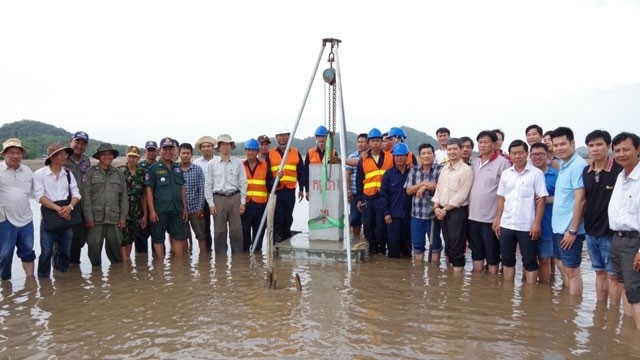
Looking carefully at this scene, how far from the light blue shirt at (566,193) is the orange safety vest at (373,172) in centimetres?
284

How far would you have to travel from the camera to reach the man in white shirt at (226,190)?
7.77m

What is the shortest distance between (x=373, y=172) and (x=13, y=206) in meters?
5.06

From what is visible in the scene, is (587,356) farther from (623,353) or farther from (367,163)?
(367,163)

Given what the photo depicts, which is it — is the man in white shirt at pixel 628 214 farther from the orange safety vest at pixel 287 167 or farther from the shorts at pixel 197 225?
the shorts at pixel 197 225

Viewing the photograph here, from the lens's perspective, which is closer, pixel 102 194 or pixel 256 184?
pixel 102 194

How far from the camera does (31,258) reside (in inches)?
251

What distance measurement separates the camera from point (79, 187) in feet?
22.4

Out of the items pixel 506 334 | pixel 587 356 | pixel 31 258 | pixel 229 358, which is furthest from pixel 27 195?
pixel 587 356

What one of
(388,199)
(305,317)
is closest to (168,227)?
(388,199)

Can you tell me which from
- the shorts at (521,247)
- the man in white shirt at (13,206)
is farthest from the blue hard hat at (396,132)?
the man in white shirt at (13,206)

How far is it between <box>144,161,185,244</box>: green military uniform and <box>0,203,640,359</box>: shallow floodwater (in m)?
0.98

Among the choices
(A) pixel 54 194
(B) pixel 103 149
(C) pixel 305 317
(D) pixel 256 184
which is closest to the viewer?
(C) pixel 305 317

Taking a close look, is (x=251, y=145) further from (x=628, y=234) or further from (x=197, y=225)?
(x=628, y=234)

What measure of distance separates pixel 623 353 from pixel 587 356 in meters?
0.31
